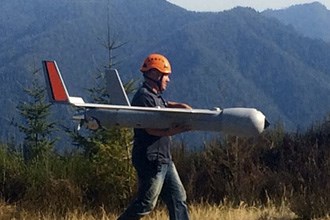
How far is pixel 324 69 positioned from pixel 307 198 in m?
168

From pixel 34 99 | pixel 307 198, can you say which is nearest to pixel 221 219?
pixel 307 198

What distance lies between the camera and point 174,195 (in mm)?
8234

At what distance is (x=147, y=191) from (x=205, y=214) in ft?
6.24

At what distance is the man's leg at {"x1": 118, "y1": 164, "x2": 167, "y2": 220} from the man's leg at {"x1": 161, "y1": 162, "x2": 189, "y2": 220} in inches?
6.3

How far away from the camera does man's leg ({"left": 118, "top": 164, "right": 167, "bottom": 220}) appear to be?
797 cm

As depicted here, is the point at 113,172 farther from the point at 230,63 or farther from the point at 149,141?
the point at 230,63

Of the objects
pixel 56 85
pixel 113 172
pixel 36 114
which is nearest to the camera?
pixel 56 85

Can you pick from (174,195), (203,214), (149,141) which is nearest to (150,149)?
(149,141)

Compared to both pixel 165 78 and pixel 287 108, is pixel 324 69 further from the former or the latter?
pixel 165 78

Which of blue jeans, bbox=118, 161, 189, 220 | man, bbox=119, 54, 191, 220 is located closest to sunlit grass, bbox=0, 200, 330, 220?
blue jeans, bbox=118, 161, 189, 220

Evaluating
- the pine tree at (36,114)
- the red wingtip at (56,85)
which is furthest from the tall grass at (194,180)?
the pine tree at (36,114)

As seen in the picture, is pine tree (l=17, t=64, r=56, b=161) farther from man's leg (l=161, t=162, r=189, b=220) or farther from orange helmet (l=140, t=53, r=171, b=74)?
orange helmet (l=140, t=53, r=171, b=74)

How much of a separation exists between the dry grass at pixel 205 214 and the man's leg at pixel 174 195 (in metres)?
1.20

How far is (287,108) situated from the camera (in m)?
145
